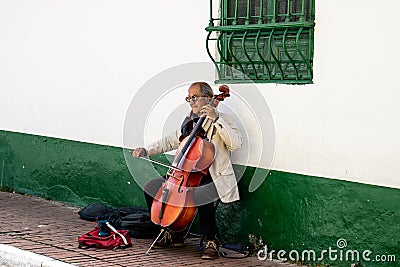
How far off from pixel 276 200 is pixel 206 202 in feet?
2.12

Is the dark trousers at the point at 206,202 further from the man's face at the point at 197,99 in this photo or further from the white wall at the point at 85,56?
the white wall at the point at 85,56

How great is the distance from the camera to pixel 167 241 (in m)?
7.88

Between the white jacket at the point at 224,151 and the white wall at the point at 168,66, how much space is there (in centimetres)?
40

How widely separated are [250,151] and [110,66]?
2179 millimetres

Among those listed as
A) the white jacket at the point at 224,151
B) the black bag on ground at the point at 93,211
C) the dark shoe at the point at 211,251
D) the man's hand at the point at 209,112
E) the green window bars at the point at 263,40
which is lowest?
the dark shoe at the point at 211,251

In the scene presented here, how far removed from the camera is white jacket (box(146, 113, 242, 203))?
7.47 metres

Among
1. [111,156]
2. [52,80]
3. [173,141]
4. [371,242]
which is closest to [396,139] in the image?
[371,242]

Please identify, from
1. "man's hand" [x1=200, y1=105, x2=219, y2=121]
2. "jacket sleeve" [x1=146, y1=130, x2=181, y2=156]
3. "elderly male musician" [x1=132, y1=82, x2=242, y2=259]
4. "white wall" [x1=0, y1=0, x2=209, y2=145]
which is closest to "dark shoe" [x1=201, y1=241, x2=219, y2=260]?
"elderly male musician" [x1=132, y1=82, x2=242, y2=259]

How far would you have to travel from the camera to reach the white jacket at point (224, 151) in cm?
747

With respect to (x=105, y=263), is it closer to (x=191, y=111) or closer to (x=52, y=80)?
(x=191, y=111)

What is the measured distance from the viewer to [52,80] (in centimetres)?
996

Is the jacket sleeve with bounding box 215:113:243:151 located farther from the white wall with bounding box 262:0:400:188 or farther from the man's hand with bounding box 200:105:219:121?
the white wall with bounding box 262:0:400:188

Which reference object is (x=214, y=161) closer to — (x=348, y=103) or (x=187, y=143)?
(x=187, y=143)

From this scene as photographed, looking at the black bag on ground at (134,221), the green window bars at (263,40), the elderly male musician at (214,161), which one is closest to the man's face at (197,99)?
the elderly male musician at (214,161)
